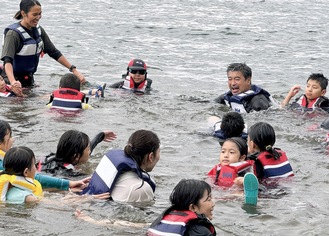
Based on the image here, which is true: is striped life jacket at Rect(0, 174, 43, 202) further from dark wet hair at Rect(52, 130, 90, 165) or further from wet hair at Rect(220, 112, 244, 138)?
Result: wet hair at Rect(220, 112, 244, 138)

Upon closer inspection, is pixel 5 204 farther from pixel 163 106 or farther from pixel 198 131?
pixel 163 106

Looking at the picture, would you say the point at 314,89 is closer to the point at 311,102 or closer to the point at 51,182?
the point at 311,102

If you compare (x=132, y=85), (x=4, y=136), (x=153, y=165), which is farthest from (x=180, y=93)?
(x=153, y=165)

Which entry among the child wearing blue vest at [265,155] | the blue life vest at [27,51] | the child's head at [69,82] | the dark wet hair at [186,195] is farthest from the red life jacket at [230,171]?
the blue life vest at [27,51]

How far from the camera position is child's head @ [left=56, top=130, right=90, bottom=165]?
25.1 ft

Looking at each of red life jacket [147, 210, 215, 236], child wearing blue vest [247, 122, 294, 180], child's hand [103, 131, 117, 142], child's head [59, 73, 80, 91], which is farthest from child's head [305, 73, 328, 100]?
red life jacket [147, 210, 215, 236]

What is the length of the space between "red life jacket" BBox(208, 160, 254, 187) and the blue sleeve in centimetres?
167

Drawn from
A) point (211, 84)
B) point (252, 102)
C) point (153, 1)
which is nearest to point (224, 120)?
point (252, 102)

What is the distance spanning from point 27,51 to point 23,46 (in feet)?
0.40

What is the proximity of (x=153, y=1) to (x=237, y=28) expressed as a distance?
14.3 feet

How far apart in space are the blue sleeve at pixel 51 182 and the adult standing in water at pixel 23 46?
15.0 feet

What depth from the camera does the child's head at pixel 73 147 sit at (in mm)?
7664

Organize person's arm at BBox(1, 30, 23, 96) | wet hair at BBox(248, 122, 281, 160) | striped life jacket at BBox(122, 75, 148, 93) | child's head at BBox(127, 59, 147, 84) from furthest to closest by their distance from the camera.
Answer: striped life jacket at BBox(122, 75, 148, 93) → child's head at BBox(127, 59, 147, 84) → person's arm at BBox(1, 30, 23, 96) → wet hair at BBox(248, 122, 281, 160)

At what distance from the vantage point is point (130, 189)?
6.67m
